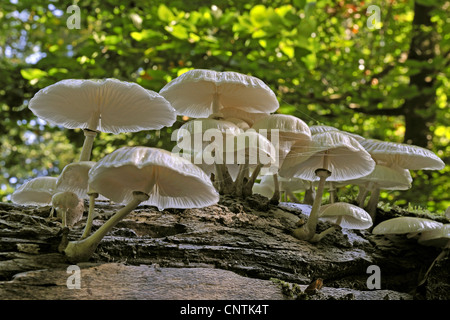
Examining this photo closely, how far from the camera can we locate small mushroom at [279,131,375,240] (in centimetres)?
242

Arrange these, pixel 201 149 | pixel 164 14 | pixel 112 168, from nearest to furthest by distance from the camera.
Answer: pixel 112 168 < pixel 201 149 < pixel 164 14

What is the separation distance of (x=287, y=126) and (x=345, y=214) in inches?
30.3

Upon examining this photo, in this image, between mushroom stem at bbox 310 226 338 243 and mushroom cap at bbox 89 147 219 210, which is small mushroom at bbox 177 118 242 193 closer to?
mushroom cap at bbox 89 147 219 210

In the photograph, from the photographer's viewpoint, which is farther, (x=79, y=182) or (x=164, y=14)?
(x=164, y=14)

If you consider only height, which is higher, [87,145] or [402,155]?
[87,145]

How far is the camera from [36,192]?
2.41m

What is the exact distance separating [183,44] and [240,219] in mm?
2180

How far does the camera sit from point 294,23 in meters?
3.68

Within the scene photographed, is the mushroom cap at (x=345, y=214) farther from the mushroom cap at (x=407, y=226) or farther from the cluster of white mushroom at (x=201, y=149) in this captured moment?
the mushroom cap at (x=407, y=226)

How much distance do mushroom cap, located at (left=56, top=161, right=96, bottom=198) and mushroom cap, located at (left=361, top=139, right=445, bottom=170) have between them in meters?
1.99

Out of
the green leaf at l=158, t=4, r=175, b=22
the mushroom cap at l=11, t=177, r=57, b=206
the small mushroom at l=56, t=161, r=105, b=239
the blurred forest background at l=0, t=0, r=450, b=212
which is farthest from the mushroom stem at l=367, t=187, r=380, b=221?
the green leaf at l=158, t=4, r=175, b=22

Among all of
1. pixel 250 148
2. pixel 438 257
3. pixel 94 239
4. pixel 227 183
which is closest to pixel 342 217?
pixel 438 257

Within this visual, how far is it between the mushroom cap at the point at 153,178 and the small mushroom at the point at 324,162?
2.85ft

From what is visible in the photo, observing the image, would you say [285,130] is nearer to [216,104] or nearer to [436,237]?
[216,104]
